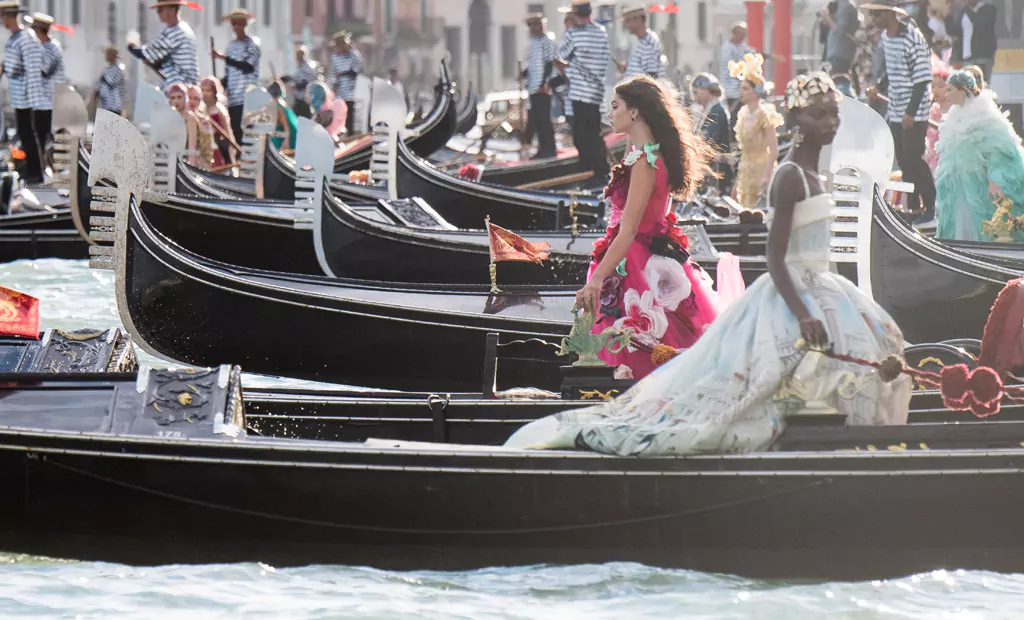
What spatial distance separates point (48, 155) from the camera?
1262 cm

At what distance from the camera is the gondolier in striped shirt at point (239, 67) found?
1217 cm

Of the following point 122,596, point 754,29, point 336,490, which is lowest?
point 122,596

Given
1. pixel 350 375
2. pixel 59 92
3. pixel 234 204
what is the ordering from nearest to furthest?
pixel 350 375 < pixel 234 204 < pixel 59 92

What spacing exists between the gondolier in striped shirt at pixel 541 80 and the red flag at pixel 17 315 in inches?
332

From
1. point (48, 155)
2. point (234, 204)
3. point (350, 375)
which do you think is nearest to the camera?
point (350, 375)

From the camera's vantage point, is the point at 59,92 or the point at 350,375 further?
the point at 59,92

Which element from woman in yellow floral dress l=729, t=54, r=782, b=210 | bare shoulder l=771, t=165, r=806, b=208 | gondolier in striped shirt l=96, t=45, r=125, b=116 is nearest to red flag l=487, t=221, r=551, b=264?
bare shoulder l=771, t=165, r=806, b=208

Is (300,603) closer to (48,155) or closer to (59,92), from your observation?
(59,92)

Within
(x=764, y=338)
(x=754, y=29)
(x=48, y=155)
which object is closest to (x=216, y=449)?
(x=764, y=338)

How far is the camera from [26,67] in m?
12.0

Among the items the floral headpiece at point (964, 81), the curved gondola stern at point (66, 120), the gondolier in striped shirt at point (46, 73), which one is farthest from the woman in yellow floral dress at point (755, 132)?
the gondolier in striped shirt at point (46, 73)

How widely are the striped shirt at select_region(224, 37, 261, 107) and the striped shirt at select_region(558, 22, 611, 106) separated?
9.64ft

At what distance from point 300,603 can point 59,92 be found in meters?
7.24

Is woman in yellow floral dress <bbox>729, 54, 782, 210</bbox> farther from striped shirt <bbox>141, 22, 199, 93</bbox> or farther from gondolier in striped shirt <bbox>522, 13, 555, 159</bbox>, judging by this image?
gondolier in striped shirt <bbox>522, 13, 555, 159</bbox>
